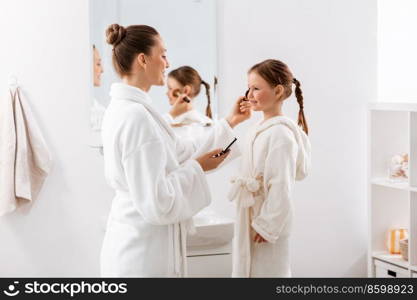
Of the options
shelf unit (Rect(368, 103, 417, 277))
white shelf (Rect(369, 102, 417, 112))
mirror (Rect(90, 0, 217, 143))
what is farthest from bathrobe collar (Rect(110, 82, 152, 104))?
shelf unit (Rect(368, 103, 417, 277))

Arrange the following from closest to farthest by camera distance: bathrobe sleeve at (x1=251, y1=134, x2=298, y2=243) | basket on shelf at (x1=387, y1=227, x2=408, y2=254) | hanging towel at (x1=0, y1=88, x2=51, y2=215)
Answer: bathrobe sleeve at (x1=251, y1=134, x2=298, y2=243), hanging towel at (x1=0, y1=88, x2=51, y2=215), basket on shelf at (x1=387, y1=227, x2=408, y2=254)

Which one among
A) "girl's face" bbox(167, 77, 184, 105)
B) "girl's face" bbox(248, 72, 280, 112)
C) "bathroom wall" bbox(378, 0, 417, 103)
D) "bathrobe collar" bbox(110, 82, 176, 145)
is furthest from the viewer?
"bathroom wall" bbox(378, 0, 417, 103)

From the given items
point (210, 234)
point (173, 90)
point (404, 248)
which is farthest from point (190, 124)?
point (404, 248)

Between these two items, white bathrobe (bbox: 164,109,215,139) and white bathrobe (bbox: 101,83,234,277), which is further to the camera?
white bathrobe (bbox: 164,109,215,139)

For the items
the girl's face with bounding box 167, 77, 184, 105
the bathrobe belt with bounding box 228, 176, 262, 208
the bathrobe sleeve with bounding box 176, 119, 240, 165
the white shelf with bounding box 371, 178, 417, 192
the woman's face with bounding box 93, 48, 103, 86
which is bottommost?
the white shelf with bounding box 371, 178, 417, 192

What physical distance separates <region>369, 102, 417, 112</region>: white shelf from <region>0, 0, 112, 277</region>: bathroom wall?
1.39 m

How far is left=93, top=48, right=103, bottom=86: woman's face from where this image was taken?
275 centimetres

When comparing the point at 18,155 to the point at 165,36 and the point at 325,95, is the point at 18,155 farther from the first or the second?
the point at 325,95

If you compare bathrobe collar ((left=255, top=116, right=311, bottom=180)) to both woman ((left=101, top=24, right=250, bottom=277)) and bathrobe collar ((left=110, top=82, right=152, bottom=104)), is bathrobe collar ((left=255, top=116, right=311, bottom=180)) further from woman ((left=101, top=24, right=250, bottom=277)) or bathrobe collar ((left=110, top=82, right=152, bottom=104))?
bathrobe collar ((left=110, top=82, right=152, bottom=104))

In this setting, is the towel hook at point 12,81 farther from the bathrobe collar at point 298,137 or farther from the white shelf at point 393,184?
the white shelf at point 393,184

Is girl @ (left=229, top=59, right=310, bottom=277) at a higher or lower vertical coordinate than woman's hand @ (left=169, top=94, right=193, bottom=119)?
lower

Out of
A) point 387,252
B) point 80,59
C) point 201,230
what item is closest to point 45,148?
point 80,59

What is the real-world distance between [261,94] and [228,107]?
2.24 ft

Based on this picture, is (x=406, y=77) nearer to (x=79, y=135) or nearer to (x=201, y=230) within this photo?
(x=201, y=230)
